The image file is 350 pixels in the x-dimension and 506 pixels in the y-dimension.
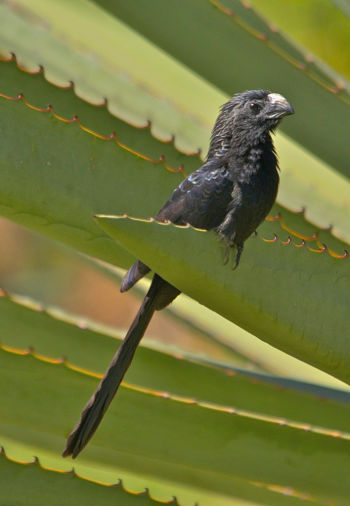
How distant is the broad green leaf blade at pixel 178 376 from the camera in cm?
179

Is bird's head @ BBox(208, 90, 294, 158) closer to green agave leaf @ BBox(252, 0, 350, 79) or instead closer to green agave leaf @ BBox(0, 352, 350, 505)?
green agave leaf @ BBox(252, 0, 350, 79)

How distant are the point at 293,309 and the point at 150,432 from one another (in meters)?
0.47

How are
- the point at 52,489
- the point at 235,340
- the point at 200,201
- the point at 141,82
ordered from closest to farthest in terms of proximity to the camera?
the point at 52,489 < the point at 200,201 < the point at 141,82 < the point at 235,340

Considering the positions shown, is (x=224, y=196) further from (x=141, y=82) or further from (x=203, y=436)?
(x=203, y=436)

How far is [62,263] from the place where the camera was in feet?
13.1

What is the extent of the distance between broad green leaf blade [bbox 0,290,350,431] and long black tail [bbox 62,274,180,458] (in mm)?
75

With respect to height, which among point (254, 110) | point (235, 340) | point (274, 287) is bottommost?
point (235, 340)

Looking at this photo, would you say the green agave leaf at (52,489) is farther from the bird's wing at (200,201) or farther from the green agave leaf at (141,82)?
the green agave leaf at (141,82)

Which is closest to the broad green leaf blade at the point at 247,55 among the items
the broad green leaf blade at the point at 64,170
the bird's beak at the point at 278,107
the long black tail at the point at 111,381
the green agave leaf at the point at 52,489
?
the bird's beak at the point at 278,107

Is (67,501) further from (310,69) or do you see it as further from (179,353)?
(310,69)

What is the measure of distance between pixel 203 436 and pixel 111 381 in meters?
0.19

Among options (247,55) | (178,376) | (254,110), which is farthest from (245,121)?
(178,376)

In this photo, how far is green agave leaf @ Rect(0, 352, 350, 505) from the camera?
1677 millimetres

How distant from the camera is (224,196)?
6.59ft
